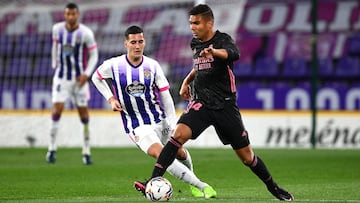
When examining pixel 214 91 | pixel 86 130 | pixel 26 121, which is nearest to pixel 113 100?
pixel 214 91

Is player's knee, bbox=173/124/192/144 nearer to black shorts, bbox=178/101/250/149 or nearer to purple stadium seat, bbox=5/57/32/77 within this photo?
black shorts, bbox=178/101/250/149

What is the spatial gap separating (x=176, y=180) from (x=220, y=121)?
11.6 ft

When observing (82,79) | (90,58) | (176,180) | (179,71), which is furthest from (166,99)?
(179,71)

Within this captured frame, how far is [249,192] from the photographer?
9906 mm

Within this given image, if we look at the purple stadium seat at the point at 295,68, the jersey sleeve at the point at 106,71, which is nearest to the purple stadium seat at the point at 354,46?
the purple stadium seat at the point at 295,68

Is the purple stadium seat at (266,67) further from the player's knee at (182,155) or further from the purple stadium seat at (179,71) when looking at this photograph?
the player's knee at (182,155)

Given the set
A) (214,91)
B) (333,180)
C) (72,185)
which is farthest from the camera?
(333,180)

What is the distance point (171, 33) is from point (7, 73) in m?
4.44

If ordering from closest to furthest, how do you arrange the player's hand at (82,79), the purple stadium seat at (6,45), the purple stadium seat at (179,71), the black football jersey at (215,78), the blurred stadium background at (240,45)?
the black football jersey at (215,78) → the player's hand at (82,79) → the blurred stadium background at (240,45) → the purple stadium seat at (179,71) → the purple stadium seat at (6,45)

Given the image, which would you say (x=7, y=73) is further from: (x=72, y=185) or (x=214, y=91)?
(x=214, y=91)

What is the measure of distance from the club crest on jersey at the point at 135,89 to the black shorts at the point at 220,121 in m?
1.17

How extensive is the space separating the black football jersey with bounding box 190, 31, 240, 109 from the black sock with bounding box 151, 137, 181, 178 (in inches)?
18.9

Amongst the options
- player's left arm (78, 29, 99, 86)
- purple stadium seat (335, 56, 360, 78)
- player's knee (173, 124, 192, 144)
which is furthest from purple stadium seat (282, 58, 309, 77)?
player's knee (173, 124, 192, 144)

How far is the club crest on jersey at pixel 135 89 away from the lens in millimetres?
9664
